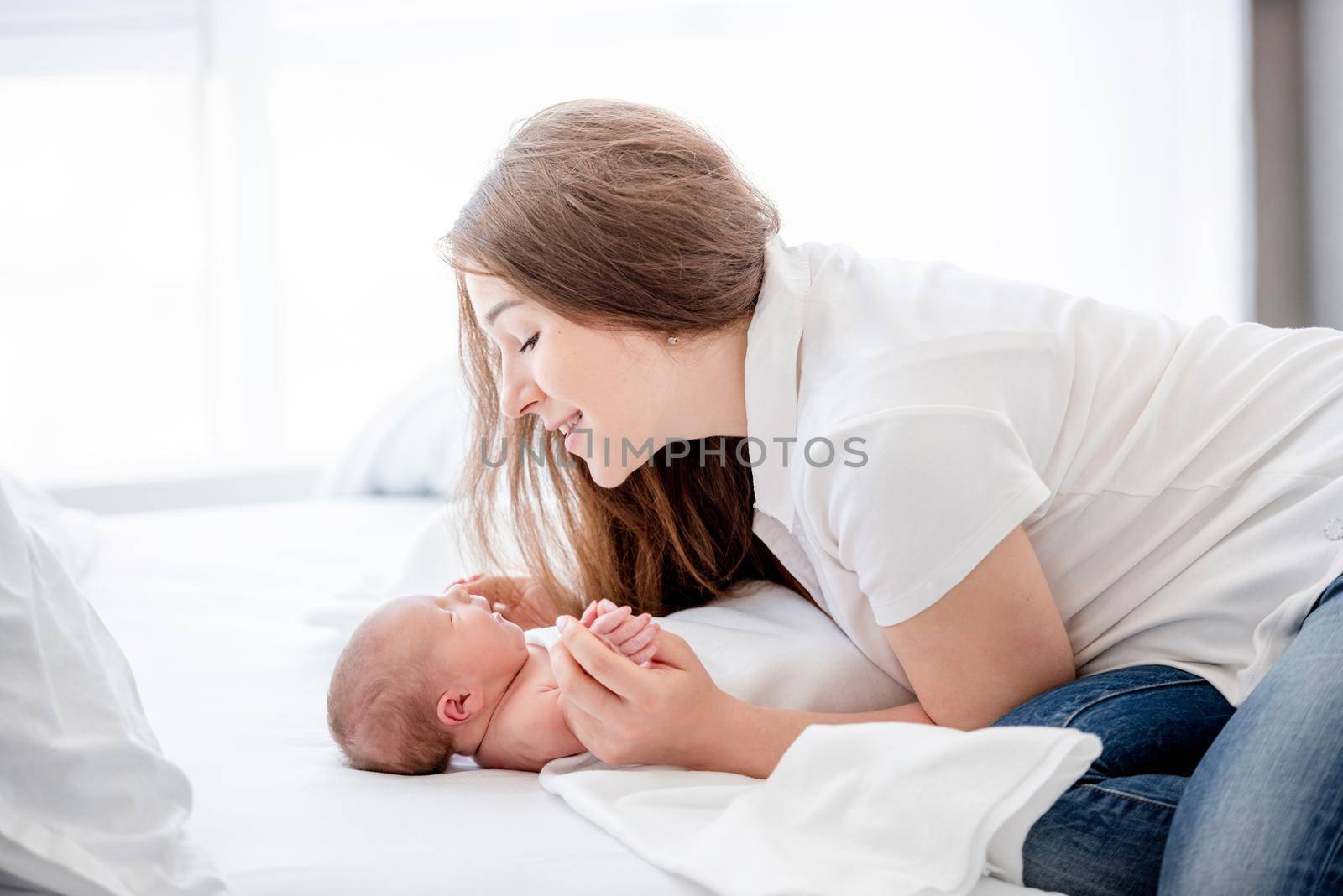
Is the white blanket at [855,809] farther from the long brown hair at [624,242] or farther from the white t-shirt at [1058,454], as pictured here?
the long brown hair at [624,242]

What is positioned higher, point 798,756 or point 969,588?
point 969,588

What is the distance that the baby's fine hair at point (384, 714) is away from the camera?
1190mm

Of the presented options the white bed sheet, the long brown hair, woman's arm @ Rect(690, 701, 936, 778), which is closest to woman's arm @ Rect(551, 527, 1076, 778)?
→ woman's arm @ Rect(690, 701, 936, 778)

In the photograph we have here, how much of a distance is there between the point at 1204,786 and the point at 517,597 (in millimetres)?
934

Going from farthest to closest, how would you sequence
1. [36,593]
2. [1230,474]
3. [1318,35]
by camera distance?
[1318,35], [1230,474], [36,593]

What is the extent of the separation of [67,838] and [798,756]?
0.56 m

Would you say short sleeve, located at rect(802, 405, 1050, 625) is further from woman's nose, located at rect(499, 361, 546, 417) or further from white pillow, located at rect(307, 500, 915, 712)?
woman's nose, located at rect(499, 361, 546, 417)

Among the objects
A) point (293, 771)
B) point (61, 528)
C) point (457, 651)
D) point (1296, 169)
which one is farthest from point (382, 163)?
point (293, 771)

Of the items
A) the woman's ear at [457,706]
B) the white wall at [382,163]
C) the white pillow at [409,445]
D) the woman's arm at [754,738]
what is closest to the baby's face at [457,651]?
the woman's ear at [457,706]

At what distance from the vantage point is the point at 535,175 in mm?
1252

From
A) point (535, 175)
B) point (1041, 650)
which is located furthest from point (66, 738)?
point (1041, 650)

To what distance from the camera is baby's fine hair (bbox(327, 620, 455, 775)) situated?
3.91 feet

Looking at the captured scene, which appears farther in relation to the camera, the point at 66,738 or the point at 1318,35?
the point at 1318,35

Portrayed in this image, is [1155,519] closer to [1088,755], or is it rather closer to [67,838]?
[1088,755]
